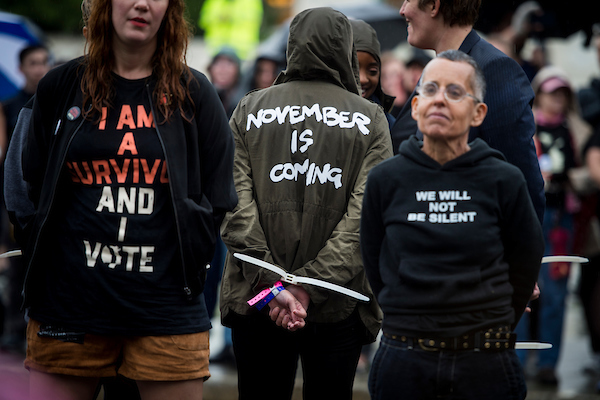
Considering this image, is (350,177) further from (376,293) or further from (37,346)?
(37,346)

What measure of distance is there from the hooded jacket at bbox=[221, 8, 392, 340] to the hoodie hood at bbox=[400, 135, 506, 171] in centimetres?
58

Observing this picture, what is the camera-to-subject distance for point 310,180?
→ 3.45m

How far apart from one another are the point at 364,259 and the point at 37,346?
126 cm

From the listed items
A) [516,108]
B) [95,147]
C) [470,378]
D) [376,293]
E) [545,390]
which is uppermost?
[516,108]

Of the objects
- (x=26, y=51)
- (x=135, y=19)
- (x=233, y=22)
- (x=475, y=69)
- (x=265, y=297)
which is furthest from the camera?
(x=233, y=22)

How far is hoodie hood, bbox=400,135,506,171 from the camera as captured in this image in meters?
2.83

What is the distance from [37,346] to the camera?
306 centimetres

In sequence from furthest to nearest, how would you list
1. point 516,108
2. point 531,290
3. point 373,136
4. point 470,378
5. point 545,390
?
1. point 545,390
2. point 373,136
3. point 516,108
4. point 531,290
5. point 470,378

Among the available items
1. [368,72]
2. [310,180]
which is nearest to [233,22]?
[368,72]

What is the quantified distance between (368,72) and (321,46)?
0.83 metres

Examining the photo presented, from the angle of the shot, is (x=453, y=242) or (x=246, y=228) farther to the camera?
(x=246, y=228)

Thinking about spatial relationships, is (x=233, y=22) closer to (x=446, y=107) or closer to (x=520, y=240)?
(x=446, y=107)

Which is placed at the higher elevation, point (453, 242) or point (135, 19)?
point (135, 19)

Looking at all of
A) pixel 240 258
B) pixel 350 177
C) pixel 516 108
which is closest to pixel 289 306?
pixel 240 258
